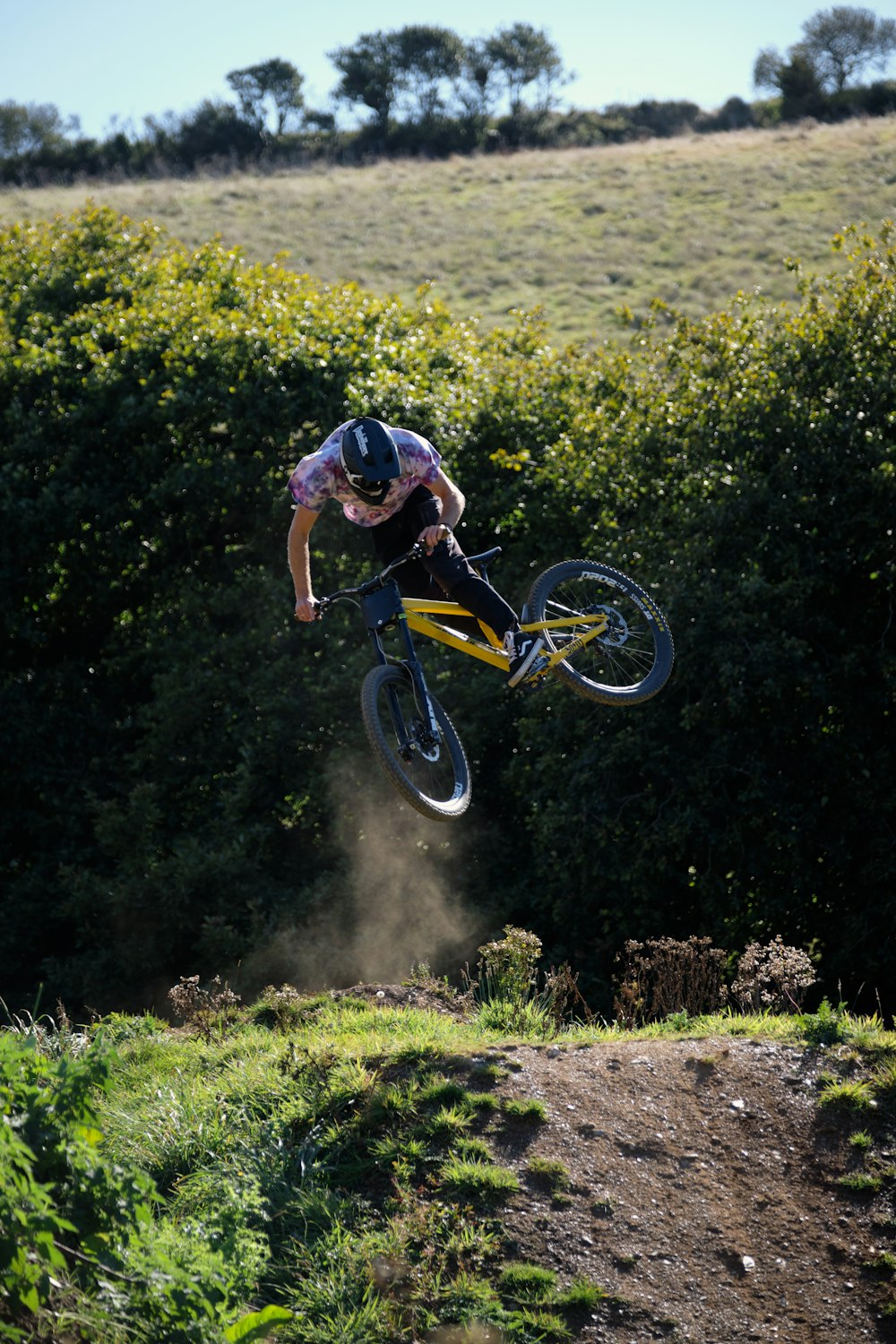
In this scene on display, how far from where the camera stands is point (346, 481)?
7676 mm

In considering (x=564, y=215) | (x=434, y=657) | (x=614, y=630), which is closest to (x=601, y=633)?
(x=614, y=630)

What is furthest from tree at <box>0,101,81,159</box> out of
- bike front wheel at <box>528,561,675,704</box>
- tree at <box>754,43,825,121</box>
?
bike front wheel at <box>528,561,675,704</box>

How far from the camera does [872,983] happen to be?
12.3m

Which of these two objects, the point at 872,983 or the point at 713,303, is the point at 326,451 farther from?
the point at 713,303

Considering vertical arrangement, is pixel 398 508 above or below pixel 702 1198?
above

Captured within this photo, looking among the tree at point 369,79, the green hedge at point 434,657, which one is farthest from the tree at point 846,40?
the green hedge at point 434,657

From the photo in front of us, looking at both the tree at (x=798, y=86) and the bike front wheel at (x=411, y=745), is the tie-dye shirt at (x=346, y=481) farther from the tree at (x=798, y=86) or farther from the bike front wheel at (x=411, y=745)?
the tree at (x=798, y=86)

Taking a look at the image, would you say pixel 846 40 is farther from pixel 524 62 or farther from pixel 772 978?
pixel 772 978

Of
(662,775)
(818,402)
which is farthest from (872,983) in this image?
(818,402)

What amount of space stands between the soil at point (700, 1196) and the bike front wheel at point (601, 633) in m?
2.34

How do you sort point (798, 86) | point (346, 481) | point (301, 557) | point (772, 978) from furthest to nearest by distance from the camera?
point (798, 86) < point (772, 978) < point (301, 557) < point (346, 481)

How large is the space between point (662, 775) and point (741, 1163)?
6.11m

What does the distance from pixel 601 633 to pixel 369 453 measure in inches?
91.8

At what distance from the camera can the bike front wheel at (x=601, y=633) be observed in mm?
8531
